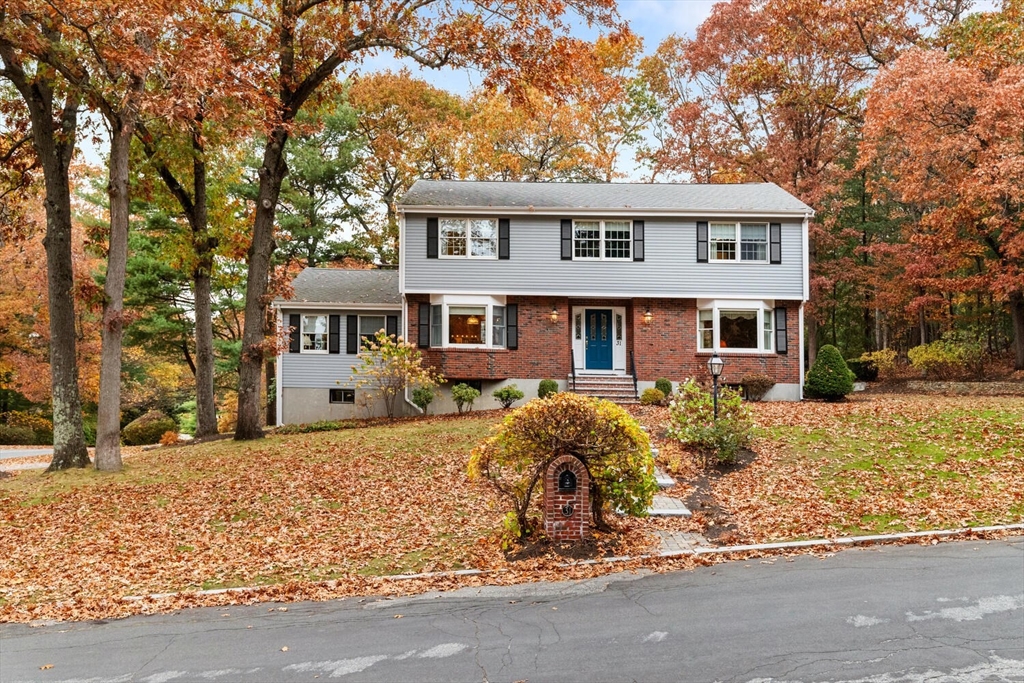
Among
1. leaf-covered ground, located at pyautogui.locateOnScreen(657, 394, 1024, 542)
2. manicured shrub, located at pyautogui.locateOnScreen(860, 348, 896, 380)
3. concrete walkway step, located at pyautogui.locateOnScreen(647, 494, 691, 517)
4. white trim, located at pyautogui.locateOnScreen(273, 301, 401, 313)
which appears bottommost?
concrete walkway step, located at pyautogui.locateOnScreen(647, 494, 691, 517)

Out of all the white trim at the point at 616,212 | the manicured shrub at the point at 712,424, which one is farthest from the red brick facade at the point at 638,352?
the manicured shrub at the point at 712,424

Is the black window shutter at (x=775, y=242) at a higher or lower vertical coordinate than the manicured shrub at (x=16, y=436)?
higher

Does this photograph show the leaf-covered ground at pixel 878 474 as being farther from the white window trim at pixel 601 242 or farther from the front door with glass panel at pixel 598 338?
the white window trim at pixel 601 242

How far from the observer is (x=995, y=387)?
20344mm

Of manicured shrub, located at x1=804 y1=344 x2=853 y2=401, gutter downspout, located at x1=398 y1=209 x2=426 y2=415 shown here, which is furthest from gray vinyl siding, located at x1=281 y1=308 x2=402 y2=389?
manicured shrub, located at x1=804 y1=344 x2=853 y2=401

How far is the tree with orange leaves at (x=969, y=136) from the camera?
18828 mm

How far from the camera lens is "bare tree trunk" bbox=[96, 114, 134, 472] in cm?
1285

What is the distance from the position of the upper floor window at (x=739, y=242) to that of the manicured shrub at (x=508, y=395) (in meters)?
7.36

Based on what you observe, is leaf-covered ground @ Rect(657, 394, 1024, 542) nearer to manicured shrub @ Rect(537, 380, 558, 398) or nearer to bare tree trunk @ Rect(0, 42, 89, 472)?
manicured shrub @ Rect(537, 380, 558, 398)

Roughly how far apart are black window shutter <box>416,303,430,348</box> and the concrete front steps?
4.51 m

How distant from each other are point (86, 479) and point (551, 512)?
368 inches

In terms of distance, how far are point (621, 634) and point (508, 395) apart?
45.0 ft

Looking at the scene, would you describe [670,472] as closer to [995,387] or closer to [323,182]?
[995,387]

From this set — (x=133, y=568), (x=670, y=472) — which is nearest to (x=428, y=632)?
(x=133, y=568)
